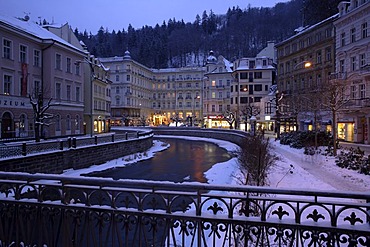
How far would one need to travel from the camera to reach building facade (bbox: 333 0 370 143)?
3222 cm

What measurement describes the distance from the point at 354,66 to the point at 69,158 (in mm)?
30665

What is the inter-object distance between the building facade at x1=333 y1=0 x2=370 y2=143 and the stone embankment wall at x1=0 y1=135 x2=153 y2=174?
22739mm

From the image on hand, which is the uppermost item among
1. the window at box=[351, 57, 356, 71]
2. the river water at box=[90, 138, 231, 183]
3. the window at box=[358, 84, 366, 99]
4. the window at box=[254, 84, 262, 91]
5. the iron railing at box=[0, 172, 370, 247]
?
the window at box=[254, 84, 262, 91]

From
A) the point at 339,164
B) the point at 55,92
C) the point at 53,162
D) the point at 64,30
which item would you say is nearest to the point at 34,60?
the point at 55,92

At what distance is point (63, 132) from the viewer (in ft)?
129

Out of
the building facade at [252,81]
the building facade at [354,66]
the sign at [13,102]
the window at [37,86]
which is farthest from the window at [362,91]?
the sign at [13,102]

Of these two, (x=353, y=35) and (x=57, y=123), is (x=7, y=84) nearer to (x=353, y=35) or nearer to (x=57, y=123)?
(x=57, y=123)

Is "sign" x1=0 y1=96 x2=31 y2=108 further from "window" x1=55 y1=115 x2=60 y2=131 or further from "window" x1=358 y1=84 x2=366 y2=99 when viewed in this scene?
"window" x1=358 y1=84 x2=366 y2=99

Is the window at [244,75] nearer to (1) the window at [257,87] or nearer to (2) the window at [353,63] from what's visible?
(1) the window at [257,87]

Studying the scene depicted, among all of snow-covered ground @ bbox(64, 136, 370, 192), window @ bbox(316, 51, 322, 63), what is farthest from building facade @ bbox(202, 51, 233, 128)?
snow-covered ground @ bbox(64, 136, 370, 192)

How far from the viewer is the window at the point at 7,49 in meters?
30.6

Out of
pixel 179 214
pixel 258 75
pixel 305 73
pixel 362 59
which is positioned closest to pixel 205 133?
pixel 258 75

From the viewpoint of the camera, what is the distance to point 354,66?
114 feet

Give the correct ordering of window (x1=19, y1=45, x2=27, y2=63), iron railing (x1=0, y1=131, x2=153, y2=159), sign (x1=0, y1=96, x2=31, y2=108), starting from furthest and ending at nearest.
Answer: window (x1=19, y1=45, x2=27, y2=63) < sign (x1=0, y1=96, x2=31, y2=108) < iron railing (x1=0, y1=131, x2=153, y2=159)
